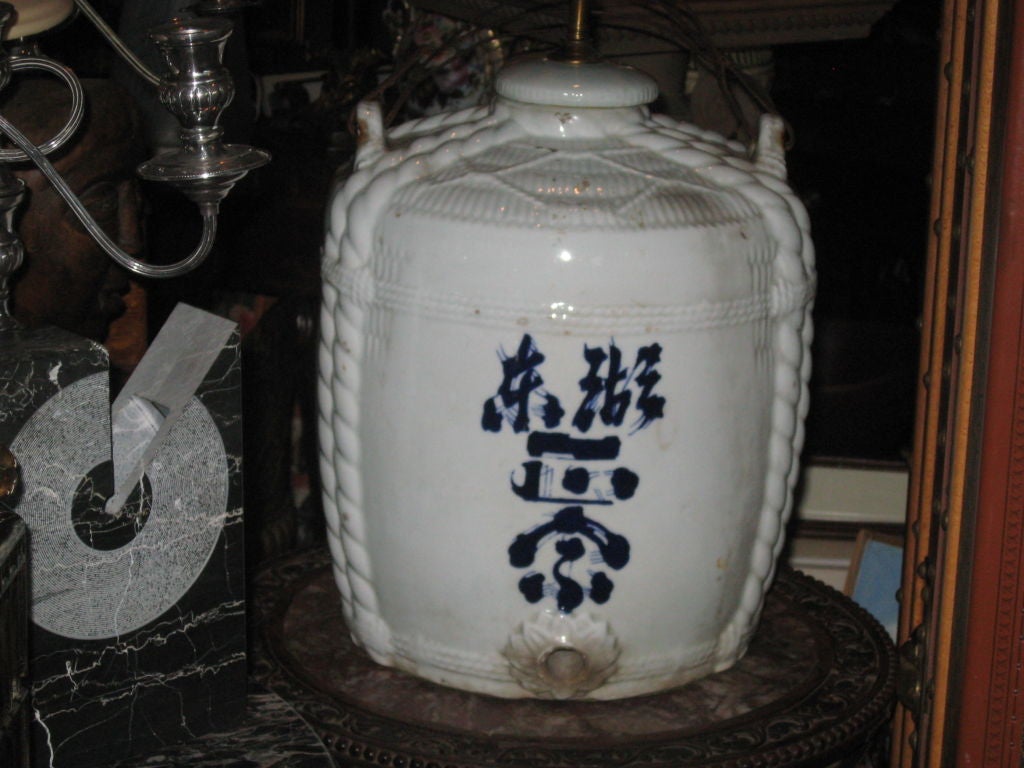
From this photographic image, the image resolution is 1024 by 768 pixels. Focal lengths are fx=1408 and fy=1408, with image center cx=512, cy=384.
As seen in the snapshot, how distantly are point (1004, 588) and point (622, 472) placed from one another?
1.09 feet

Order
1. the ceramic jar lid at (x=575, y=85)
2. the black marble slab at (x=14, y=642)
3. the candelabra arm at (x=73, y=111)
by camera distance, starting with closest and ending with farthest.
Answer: the black marble slab at (x=14, y=642) → the candelabra arm at (x=73, y=111) → the ceramic jar lid at (x=575, y=85)

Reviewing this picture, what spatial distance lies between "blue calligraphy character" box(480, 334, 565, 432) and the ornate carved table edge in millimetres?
238

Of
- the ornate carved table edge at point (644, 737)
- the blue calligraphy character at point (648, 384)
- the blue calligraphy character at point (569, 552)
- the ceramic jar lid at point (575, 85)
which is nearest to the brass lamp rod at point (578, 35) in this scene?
the ceramic jar lid at point (575, 85)

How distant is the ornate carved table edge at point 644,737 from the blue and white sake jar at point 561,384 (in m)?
0.06

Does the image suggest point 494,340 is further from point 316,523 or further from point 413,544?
point 316,523

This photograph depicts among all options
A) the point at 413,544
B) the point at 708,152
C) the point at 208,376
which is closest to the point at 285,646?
the point at 413,544

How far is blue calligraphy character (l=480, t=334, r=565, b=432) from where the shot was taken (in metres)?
1.00

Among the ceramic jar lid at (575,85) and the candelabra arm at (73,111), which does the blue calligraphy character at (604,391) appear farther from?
the candelabra arm at (73,111)

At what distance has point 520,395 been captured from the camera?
3.29ft

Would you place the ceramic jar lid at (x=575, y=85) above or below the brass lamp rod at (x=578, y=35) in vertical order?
below

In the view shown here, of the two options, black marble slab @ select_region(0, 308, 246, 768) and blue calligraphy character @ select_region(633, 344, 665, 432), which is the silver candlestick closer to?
black marble slab @ select_region(0, 308, 246, 768)

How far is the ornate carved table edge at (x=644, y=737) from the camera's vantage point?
1023 mm

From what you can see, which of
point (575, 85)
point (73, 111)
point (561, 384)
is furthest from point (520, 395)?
point (73, 111)

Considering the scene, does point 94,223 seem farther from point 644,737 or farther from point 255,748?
point 644,737
